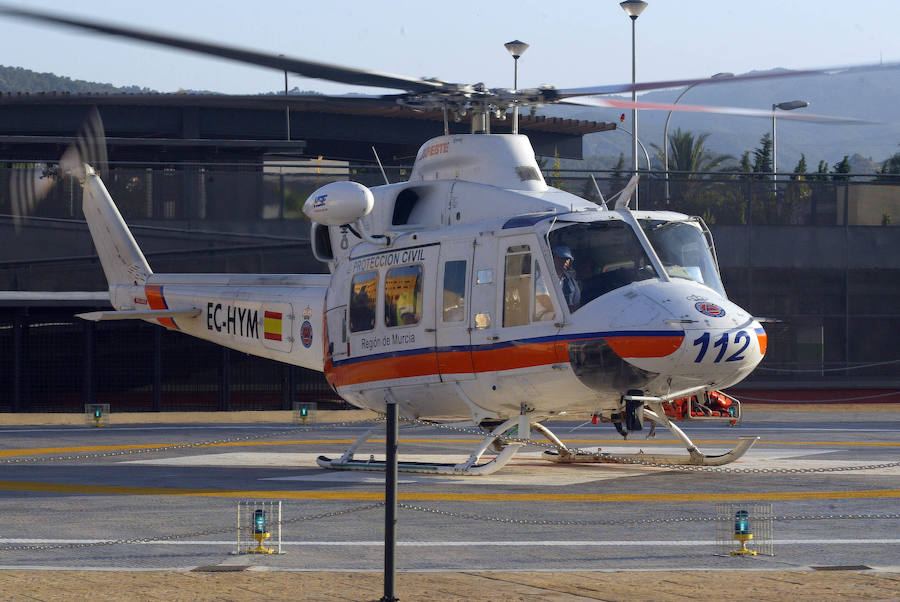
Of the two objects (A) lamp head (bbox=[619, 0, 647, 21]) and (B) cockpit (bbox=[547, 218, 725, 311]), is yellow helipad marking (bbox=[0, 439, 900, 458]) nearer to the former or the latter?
(B) cockpit (bbox=[547, 218, 725, 311])

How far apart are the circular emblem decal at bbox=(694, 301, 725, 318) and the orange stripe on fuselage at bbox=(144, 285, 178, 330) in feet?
33.0

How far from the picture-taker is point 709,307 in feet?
46.1

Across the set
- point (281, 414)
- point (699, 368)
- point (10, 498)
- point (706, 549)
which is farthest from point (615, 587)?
point (281, 414)

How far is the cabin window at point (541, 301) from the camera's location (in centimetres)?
1458

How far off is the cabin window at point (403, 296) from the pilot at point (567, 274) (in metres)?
2.12

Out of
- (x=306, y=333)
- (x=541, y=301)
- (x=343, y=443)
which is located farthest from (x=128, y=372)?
(x=541, y=301)

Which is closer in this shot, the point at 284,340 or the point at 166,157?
the point at 284,340

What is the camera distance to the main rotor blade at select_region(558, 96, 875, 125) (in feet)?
40.9

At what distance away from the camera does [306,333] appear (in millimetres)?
18391

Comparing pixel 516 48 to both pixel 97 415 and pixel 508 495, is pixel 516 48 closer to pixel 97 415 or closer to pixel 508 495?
pixel 97 415

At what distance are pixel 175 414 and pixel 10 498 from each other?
14.4m

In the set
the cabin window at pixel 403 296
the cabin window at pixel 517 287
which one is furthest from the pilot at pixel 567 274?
the cabin window at pixel 403 296

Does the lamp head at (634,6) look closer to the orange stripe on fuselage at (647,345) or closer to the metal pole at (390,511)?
the orange stripe on fuselage at (647,345)

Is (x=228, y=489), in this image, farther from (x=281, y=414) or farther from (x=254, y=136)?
(x=254, y=136)
